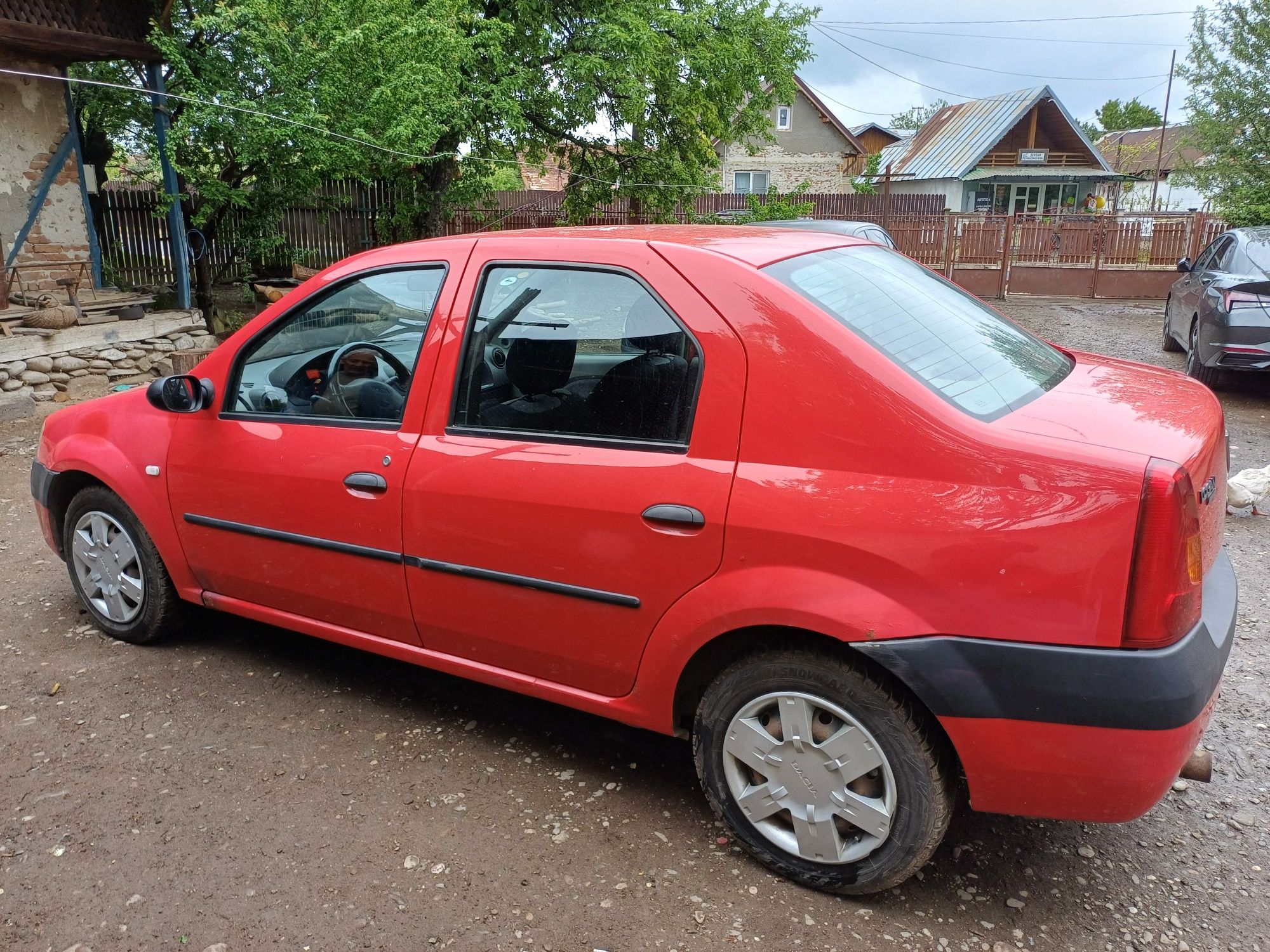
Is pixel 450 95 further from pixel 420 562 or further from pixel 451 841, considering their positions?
pixel 451 841

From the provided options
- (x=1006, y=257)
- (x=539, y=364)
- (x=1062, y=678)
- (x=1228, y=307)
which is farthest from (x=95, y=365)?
(x=1006, y=257)

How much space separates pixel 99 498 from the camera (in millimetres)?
3965

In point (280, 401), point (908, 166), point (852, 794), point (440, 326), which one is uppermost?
point (908, 166)

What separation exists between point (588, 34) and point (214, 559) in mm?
13089

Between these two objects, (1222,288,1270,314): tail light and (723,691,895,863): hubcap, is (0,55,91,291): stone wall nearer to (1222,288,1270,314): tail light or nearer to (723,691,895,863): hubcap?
(723,691,895,863): hubcap

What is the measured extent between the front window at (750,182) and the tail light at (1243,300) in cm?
3431

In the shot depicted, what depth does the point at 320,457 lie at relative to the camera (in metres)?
3.20

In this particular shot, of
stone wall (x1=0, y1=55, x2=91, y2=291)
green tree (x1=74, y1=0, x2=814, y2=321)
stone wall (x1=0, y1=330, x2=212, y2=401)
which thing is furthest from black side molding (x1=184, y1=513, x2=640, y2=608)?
stone wall (x1=0, y1=55, x2=91, y2=291)

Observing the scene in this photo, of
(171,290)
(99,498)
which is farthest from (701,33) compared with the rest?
(99,498)

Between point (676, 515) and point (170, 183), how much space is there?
10.9 m

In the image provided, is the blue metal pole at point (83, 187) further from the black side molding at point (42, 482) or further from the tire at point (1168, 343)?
the tire at point (1168, 343)

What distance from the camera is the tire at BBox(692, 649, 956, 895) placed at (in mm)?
2324

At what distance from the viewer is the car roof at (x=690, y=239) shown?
2.72 metres

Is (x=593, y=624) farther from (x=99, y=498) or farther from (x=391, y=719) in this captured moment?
(x=99, y=498)
